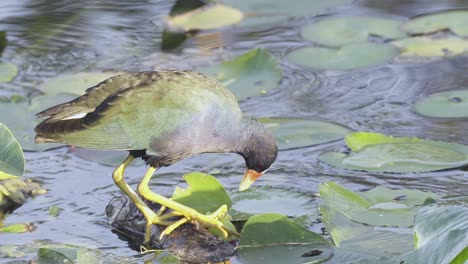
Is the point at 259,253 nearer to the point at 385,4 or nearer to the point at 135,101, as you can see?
the point at 135,101

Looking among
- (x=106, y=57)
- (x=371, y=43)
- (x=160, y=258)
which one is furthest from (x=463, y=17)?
(x=160, y=258)

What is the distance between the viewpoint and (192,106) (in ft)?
12.2

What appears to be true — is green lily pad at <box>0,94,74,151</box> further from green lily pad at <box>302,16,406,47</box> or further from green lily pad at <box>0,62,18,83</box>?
green lily pad at <box>302,16,406,47</box>

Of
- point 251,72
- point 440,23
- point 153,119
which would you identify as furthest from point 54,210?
point 440,23

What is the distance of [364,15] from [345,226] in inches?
110

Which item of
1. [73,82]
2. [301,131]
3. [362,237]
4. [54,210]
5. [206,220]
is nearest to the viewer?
[362,237]

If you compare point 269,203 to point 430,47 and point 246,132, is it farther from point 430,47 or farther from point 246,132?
point 430,47

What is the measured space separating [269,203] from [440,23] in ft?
7.21

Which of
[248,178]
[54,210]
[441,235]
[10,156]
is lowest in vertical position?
[54,210]

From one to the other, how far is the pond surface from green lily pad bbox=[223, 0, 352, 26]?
47mm

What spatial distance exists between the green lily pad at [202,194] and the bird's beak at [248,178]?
0.73 ft

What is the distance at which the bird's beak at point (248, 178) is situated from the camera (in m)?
3.97

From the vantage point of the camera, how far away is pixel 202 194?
3.77m

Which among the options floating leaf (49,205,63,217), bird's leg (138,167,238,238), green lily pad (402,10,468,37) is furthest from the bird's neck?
green lily pad (402,10,468,37)
